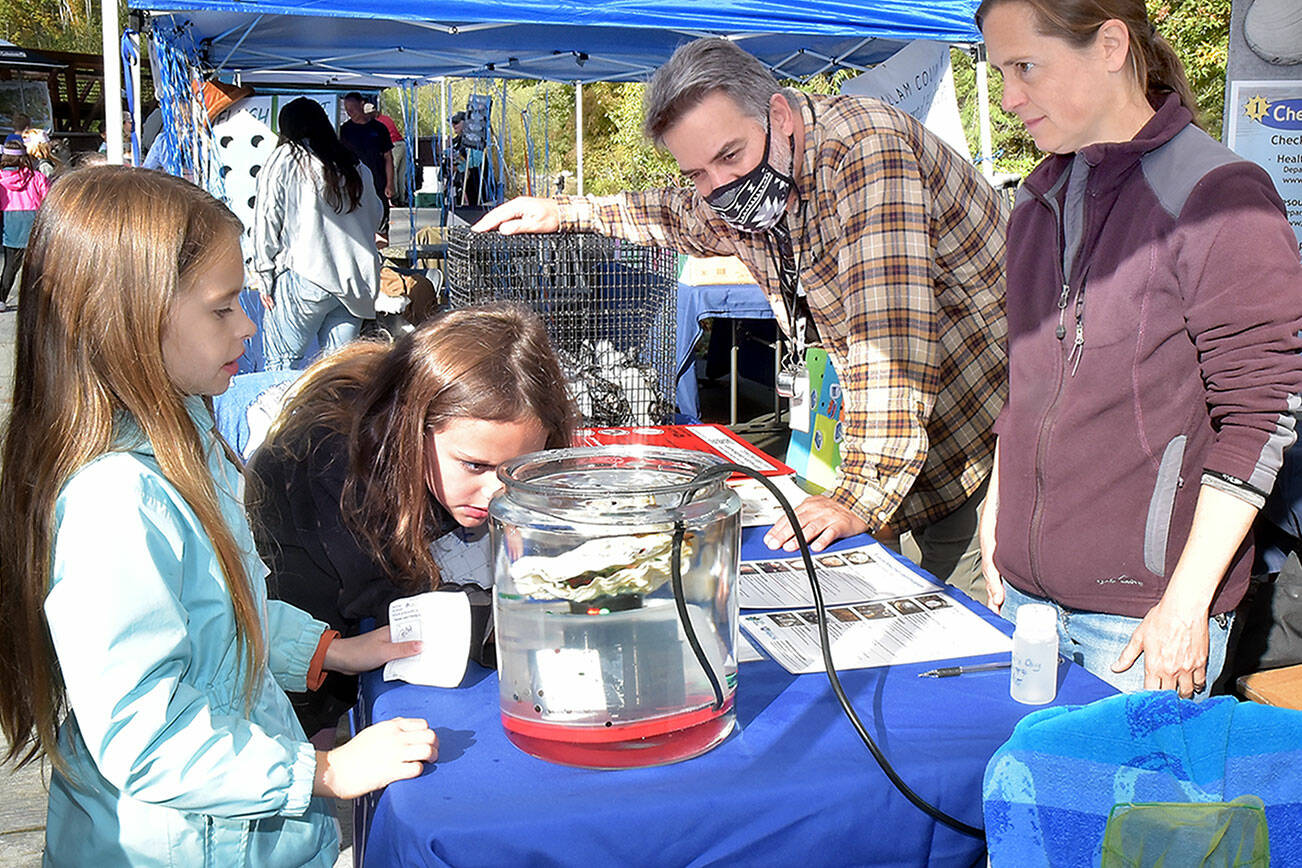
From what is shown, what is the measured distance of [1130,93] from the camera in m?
1.56

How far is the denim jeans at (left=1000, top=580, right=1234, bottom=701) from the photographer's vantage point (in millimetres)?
1559

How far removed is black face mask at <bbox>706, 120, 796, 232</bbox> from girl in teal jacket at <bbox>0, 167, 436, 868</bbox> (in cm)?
108

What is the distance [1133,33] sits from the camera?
5.08 feet

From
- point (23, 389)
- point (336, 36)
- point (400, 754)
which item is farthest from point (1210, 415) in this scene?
point (336, 36)

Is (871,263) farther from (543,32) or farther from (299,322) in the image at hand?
(543,32)

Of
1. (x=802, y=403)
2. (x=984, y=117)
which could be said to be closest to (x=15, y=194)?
(x=984, y=117)

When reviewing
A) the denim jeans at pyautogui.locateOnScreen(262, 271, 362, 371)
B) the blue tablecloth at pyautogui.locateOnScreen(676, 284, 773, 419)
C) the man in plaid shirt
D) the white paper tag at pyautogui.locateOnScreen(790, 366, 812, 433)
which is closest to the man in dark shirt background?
the denim jeans at pyautogui.locateOnScreen(262, 271, 362, 371)

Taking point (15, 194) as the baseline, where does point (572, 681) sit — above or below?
below

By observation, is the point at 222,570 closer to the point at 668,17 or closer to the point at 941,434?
the point at 941,434

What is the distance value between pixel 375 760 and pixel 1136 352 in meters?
1.12

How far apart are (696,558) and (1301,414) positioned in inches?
77.1

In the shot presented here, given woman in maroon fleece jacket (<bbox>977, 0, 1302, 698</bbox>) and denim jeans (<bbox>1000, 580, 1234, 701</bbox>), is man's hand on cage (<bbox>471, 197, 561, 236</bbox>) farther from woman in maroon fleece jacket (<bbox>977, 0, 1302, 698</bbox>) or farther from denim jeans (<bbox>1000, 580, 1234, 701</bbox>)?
denim jeans (<bbox>1000, 580, 1234, 701</bbox>)

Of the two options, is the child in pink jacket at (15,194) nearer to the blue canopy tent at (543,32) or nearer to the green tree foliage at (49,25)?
the blue canopy tent at (543,32)

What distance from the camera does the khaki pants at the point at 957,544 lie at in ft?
7.77
